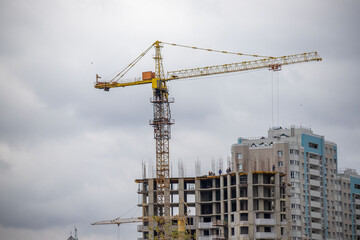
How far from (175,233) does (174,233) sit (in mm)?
293

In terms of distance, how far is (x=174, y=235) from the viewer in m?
134

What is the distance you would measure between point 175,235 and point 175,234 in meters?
0.91

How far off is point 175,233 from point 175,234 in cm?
51

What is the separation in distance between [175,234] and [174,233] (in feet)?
2.52

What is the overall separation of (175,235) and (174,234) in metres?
1.42

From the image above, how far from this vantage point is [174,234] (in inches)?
5300

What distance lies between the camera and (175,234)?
443ft

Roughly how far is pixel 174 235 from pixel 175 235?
1.64 meters

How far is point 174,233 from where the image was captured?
136 meters

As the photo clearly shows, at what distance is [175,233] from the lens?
135625 mm
